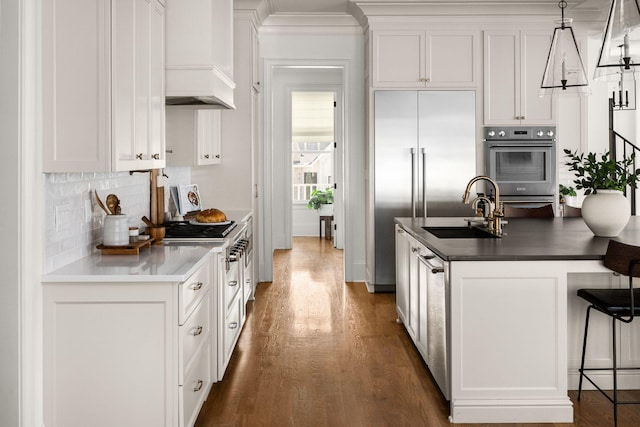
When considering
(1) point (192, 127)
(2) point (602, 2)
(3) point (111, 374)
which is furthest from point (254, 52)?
(3) point (111, 374)

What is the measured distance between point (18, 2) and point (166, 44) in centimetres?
140

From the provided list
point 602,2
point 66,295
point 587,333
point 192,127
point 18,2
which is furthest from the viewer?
point 602,2

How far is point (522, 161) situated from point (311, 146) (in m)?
5.34

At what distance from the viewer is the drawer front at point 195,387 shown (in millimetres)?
2627

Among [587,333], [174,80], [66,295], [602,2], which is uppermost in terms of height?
[602,2]

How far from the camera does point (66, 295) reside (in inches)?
97.1

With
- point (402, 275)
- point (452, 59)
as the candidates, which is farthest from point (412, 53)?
point (402, 275)

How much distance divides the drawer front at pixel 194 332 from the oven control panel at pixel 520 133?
3760mm

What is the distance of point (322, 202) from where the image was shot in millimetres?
10336

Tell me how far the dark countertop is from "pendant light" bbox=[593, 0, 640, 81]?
2.90ft
